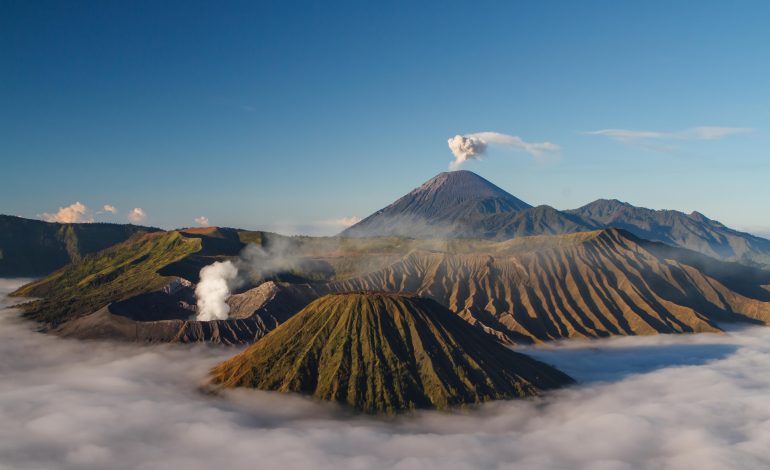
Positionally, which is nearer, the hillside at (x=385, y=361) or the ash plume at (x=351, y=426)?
the ash plume at (x=351, y=426)

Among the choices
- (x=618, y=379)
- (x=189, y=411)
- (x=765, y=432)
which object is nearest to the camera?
(x=765, y=432)

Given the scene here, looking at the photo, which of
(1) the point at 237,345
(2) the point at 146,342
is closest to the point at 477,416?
(1) the point at 237,345

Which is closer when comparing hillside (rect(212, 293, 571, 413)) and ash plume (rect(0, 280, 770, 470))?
ash plume (rect(0, 280, 770, 470))

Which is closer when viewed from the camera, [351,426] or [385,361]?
[351,426]

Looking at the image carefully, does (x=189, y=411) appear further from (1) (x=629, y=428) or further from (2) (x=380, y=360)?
(1) (x=629, y=428)

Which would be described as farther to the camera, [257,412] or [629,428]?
[257,412]

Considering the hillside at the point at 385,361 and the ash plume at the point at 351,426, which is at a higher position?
the hillside at the point at 385,361

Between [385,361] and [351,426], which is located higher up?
[385,361]

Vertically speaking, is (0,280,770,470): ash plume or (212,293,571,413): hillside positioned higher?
(212,293,571,413): hillside
